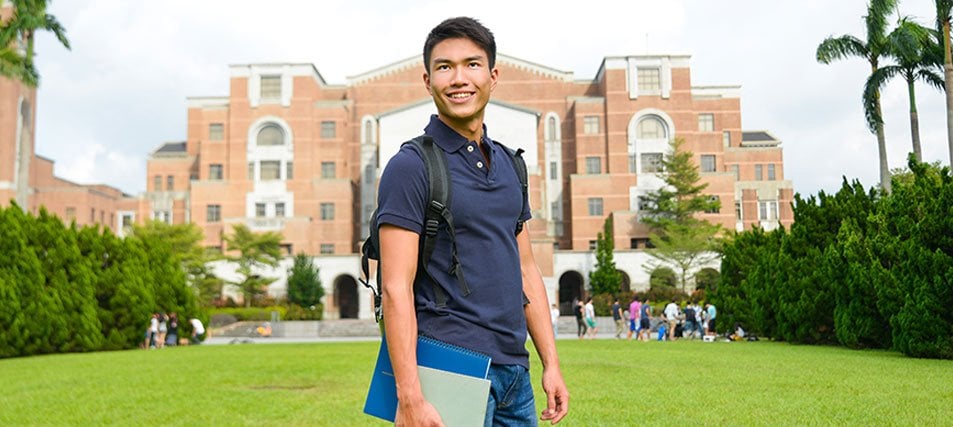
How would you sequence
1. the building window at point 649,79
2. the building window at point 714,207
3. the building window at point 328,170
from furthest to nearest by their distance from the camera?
the building window at point 328,170 → the building window at point 649,79 → the building window at point 714,207

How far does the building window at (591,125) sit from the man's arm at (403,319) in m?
58.4

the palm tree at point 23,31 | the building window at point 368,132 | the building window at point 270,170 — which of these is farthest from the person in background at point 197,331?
the building window at point 368,132

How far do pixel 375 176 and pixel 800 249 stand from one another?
40.3m

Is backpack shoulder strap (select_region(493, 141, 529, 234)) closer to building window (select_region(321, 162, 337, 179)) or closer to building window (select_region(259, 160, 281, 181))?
building window (select_region(259, 160, 281, 181))

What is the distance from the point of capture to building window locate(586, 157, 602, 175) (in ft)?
196

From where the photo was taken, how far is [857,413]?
8.23 metres

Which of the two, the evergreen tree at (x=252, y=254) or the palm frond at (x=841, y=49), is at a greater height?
the palm frond at (x=841, y=49)

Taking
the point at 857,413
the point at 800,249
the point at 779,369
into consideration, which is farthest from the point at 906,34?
the point at 857,413

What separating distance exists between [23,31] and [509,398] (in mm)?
31694

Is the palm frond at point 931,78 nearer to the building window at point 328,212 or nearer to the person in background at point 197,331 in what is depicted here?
the person in background at point 197,331

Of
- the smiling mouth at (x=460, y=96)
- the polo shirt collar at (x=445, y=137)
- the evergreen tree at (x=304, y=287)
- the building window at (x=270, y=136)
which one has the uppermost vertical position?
the building window at (x=270, y=136)

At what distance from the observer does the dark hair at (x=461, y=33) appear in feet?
8.78

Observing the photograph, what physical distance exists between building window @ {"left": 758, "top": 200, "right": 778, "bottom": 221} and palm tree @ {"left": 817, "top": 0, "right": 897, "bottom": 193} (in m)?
37.6

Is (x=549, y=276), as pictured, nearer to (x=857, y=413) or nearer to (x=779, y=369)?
(x=779, y=369)
